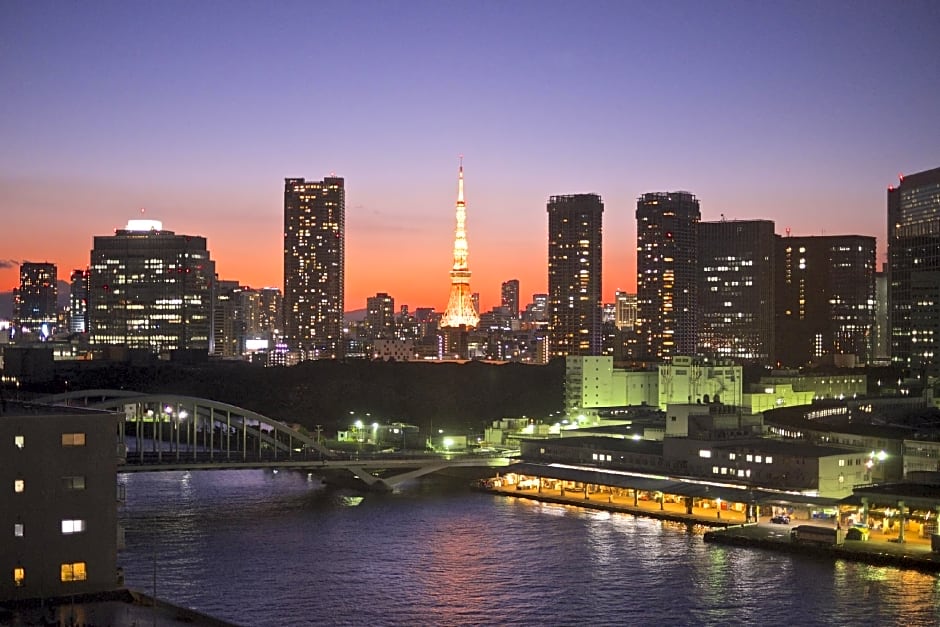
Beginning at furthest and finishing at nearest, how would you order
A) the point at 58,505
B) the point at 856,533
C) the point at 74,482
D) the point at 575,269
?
the point at 575,269
the point at 856,533
the point at 74,482
the point at 58,505

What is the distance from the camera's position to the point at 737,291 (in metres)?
118

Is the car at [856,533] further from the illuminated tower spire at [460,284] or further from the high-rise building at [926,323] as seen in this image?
the illuminated tower spire at [460,284]

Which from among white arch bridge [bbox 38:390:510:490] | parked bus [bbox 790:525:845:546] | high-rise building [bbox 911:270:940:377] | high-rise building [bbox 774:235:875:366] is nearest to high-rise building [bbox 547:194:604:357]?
high-rise building [bbox 774:235:875:366]

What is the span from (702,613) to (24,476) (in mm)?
12150

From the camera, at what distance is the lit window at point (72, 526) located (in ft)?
61.9

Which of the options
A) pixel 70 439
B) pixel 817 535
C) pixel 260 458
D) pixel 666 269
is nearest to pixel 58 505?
pixel 70 439

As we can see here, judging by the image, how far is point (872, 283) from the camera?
12019cm

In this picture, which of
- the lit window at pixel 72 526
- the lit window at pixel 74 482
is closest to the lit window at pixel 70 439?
the lit window at pixel 74 482

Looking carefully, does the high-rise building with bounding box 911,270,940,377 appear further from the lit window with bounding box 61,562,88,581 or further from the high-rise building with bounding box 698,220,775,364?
the lit window with bounding box 61,562,88,581

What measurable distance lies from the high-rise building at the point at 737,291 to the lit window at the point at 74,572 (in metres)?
97.2

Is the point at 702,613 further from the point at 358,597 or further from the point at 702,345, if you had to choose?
the point at 702,345

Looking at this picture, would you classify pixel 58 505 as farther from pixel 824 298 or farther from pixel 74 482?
pixel 824 298

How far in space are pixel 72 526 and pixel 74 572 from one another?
2.32 ft

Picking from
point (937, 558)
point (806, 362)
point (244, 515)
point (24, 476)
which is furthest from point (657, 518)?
point (806, 362)
